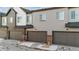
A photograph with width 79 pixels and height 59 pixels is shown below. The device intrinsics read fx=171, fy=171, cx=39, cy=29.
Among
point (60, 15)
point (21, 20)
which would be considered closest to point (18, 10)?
point (21, 20)

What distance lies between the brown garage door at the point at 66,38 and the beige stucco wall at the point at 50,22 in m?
0.08

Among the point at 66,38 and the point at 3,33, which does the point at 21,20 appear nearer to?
the point at 3,33

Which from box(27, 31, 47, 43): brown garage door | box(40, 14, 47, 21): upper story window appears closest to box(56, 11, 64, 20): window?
box(40, 14, 47, 21): upper story window

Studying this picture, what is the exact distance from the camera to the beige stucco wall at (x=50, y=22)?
2641mm

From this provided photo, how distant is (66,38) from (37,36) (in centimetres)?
46

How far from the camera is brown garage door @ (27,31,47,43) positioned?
2711mm

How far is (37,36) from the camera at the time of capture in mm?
2746

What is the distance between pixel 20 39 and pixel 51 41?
1.67ft

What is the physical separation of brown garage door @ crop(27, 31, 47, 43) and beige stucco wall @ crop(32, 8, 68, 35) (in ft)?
0.22

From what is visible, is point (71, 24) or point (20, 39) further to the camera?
point (20, 39)

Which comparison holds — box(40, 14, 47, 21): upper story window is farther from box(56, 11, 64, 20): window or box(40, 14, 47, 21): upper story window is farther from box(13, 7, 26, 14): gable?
box(13, 7, 26, 14): gable
